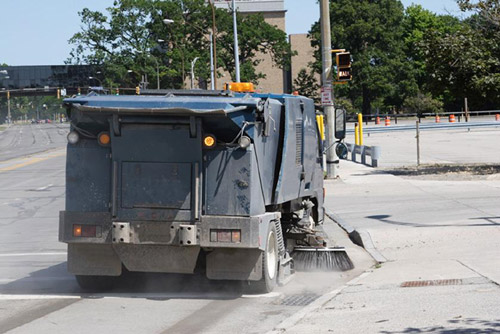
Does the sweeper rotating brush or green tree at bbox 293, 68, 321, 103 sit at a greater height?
green tree at bbox 293, 68, 321, 103

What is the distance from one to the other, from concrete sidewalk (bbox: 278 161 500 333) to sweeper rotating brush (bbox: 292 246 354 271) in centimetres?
45

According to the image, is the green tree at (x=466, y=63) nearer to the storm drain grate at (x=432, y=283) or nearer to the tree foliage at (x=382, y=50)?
the storm drain grate at (x=432, y=283)

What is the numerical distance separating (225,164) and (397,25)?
87.6m

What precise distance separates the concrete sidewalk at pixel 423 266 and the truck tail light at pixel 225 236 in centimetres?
120

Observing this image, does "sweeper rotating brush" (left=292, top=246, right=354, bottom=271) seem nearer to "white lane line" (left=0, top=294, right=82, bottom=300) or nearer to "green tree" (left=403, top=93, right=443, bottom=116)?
"white lane line" (left=0, top=294, right=82, bottom=300)

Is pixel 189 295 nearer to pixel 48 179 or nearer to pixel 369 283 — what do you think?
pixel 369 283

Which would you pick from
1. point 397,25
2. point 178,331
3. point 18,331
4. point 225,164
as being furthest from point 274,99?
point 397,25

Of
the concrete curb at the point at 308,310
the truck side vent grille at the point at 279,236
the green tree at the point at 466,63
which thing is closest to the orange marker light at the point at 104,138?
the truck side vent grille at the point at 279,236

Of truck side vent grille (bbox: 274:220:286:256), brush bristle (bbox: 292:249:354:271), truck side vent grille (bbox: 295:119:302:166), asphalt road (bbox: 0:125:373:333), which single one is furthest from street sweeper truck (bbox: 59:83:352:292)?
brush bristle (bbox: 292:249:354:271)

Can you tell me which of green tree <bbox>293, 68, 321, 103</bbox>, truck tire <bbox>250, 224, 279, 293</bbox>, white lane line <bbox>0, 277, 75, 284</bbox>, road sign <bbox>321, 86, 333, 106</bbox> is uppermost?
green tree <bbox>293, 68, 321, 103</bbox>

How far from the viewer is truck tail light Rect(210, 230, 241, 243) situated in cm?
919

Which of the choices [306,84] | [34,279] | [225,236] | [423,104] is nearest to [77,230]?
[225,236]

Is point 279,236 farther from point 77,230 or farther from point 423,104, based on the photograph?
point 423,104

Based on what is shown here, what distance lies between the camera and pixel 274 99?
33.2ft
